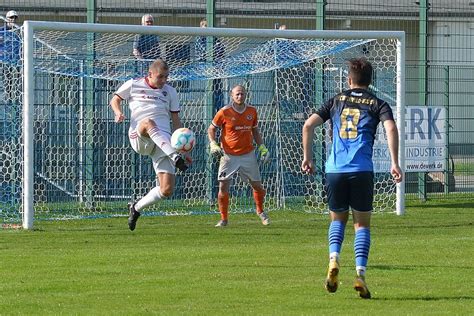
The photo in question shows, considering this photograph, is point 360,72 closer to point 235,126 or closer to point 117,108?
point 117,108

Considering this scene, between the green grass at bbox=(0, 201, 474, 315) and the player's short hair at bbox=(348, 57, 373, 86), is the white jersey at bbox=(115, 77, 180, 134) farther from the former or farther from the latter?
the player's short hair at bbox=(348, 57, 373, 86)

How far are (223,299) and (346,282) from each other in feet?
5.06

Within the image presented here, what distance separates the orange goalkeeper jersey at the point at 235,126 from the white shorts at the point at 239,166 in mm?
73

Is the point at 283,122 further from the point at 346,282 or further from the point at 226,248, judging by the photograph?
the point at 346,282

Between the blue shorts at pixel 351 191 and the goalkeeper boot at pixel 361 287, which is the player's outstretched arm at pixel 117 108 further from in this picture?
the goalkeeper boot at pixel 361 287

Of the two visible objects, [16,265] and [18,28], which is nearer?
[16,265]

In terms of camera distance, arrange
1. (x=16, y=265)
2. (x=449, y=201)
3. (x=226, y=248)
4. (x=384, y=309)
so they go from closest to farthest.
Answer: (x=384, y=309), (x=16, y=265), (x=226, y=248), (x=449, y=201)

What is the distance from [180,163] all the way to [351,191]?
451cm

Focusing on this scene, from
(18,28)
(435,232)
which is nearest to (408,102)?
(435,232)

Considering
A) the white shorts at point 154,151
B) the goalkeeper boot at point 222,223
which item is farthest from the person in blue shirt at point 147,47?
the white shorts at point 154,151

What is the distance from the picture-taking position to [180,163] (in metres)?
14.2

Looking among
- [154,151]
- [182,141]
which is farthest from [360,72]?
[154,151]

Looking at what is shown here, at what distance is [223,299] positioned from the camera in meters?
9.59

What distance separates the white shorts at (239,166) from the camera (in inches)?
676
